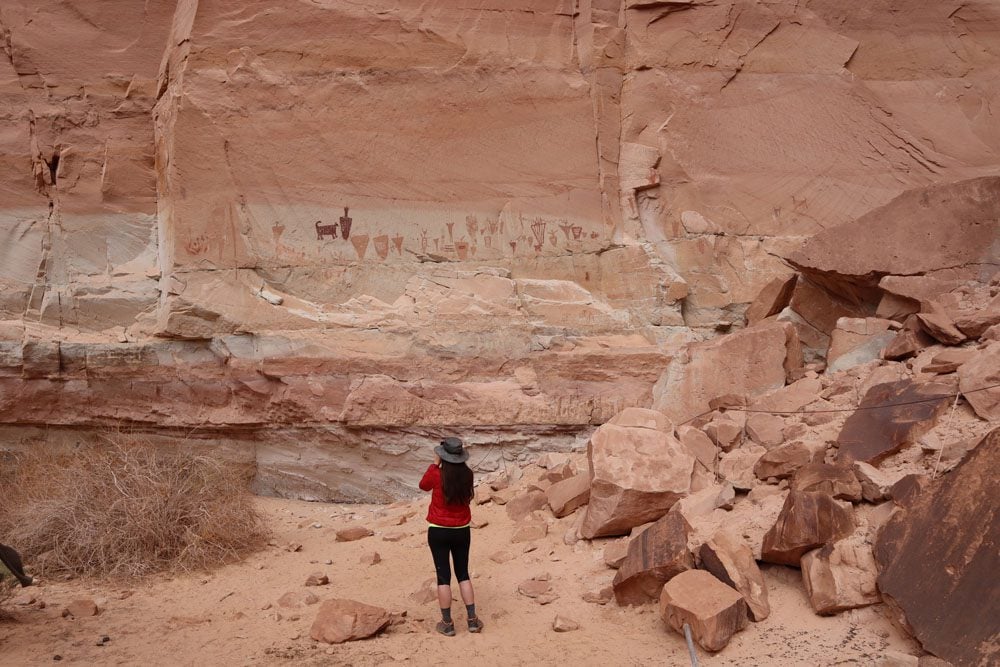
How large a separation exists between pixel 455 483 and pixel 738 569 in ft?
4.65

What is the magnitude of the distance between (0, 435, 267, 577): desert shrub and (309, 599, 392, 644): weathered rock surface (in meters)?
1.62

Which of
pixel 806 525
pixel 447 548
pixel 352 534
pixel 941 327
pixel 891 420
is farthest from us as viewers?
pixel 352 534

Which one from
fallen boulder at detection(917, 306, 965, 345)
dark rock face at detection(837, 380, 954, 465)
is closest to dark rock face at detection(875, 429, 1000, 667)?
dark rock face at detection(837, 380, 954, 465)

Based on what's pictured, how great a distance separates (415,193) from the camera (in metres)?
7.66

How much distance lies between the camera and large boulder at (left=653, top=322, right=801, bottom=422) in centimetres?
624

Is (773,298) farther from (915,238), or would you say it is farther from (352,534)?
(352,534)

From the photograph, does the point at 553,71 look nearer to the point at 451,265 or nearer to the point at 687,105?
the point at 687,105

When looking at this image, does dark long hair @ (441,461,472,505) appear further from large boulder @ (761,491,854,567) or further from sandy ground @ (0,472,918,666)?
large boulder @ (761,491,854,567)

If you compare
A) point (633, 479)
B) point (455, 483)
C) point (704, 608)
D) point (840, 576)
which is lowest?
point (704, 608)

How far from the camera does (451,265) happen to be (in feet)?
25.1

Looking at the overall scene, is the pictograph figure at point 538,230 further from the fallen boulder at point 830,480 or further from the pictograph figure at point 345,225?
the fallen boulder at point 830,480

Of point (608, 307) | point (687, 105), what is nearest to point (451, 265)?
point (608, 307)

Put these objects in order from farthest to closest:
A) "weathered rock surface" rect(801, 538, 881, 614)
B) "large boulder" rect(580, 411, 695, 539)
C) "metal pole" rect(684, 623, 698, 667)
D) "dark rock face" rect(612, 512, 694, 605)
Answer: "large boulder" rect(580, 411, 695, 539)
"dark rock face" rect(612, 512, 694, 605)
"weathered rock surface" rect(801, 538, 881, 614)
"metal pole" rect(684, 623, 698, 667)

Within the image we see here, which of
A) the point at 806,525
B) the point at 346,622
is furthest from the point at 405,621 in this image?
the point at 806,525
